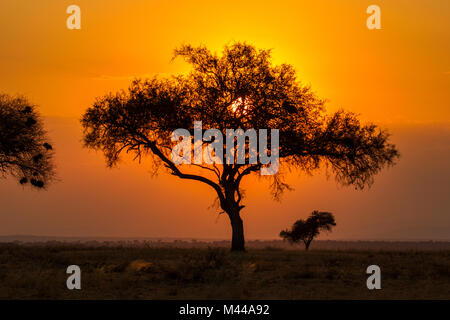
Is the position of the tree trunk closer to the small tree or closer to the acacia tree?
the acacia tree

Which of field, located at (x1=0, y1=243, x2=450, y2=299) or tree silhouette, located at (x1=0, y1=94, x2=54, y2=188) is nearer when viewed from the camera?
field, located at (x1=0, y1=243, x2=450, y2=299)

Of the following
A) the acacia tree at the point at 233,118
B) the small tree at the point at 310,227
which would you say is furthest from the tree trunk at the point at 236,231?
the small tree at the point at 310,227

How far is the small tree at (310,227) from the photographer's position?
6950 cm

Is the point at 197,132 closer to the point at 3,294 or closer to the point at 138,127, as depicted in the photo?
the point at 138,127

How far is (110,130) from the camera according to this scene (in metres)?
43.5

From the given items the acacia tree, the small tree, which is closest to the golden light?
the acacia tree

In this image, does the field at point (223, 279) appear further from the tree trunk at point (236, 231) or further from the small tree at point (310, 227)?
the small tree at point (310, 227)

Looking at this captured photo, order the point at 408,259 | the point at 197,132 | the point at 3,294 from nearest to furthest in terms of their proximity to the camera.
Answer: the point at 3,294, the point at 408,259, the point at 197,132

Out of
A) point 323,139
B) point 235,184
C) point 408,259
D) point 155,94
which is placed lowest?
point 408,259

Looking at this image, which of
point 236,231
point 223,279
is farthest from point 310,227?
point 223,279

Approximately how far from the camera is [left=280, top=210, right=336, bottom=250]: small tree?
69.5m
